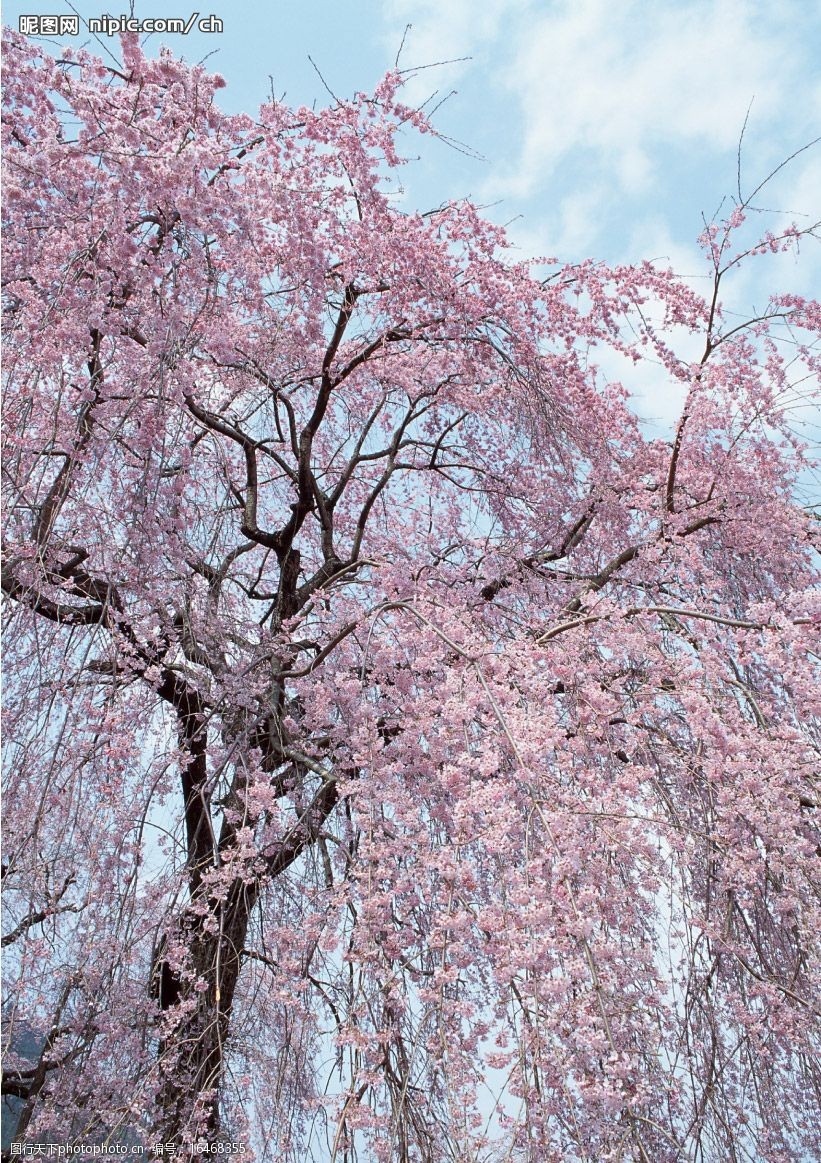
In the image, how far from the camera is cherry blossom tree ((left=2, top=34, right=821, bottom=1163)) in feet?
7.41

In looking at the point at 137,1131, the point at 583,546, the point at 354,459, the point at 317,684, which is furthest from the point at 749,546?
the point at 137,1131

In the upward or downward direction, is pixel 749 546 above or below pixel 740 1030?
above

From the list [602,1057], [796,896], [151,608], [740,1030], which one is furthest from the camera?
[151,608]

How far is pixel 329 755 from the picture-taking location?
350cm

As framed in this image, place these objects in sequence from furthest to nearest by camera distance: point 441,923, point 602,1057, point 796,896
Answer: point 796,896
point 441,923
point 602,1057

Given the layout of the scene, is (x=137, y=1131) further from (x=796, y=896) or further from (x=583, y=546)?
(x=583, y=546)

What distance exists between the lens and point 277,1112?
103 inches

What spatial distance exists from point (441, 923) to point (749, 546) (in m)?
3.01

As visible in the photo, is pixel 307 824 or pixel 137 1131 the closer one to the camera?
pixel 137 1131

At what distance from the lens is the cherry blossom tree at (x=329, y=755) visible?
2.26m

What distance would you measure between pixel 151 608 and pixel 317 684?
27.5 inches

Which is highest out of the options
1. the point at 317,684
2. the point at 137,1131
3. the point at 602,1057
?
the point at 317,684

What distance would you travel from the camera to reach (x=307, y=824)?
3090 mm

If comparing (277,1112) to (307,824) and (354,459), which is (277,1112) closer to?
(307,824)
